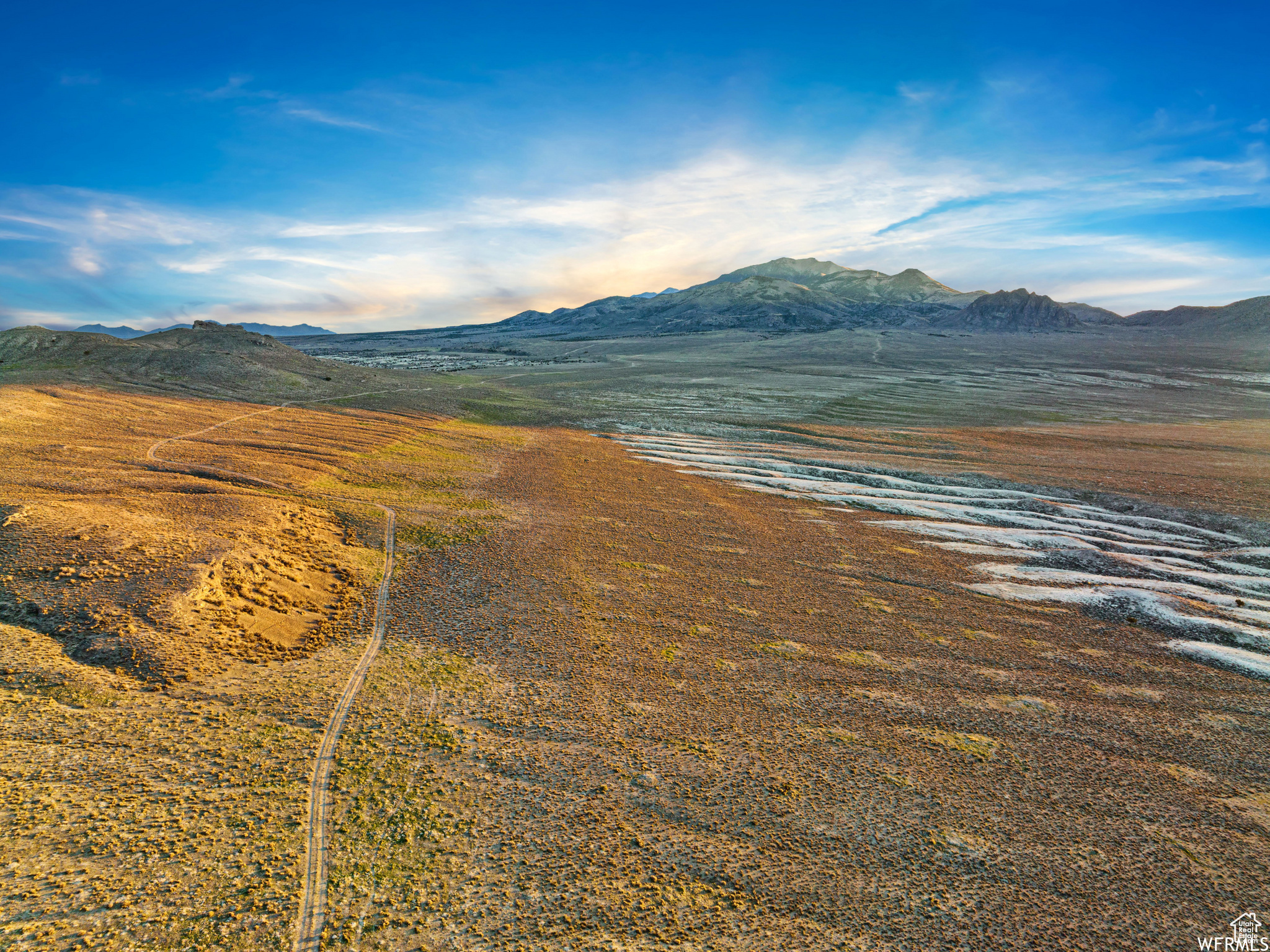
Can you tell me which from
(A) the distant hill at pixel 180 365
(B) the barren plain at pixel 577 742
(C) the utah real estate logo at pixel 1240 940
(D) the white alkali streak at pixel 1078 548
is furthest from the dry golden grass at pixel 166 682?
(A) the distant hill at pixel 180 365

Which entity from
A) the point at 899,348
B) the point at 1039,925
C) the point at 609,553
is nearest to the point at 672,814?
the point at 1039,925

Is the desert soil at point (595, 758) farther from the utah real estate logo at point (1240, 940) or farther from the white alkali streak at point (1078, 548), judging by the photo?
the white alkali streak at point (1078, 548)

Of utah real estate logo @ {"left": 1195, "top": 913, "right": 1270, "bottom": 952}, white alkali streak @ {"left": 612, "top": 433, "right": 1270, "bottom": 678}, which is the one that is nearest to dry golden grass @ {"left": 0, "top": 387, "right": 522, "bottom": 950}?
utah real estate logo @ {"left": 1195, "top": 913, "right": 1270, "bottom": 952}

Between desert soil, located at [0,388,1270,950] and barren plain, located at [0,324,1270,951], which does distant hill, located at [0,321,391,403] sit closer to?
barren plain, located at [0,324,1270,951]

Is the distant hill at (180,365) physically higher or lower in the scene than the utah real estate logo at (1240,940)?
higher

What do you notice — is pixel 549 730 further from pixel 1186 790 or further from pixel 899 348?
pixel 899 348

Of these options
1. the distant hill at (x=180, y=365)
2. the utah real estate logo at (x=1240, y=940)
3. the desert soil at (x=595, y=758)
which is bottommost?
the utah real estate logo at (x=1240, y=940)

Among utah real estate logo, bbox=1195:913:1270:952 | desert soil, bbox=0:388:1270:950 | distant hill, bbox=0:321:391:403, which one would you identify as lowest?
utah real estate logo, bbox=1195:913:1270:952
